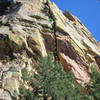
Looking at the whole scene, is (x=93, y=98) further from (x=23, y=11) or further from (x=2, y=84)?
(x=23, y=11)

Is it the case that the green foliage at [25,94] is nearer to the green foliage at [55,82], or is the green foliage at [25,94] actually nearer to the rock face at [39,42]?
the green foliage at [55,82]

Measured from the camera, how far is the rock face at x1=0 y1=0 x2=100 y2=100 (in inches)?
2031

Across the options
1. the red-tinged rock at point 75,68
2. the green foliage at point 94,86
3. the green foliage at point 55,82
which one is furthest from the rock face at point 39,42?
the green foliage at point 94,86

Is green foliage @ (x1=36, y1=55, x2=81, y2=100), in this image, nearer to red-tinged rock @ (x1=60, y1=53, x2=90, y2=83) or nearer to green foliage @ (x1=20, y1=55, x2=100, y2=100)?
green foliage @ (x1=20, y1=55, x2=100, y2=100)

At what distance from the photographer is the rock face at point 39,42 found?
2031 inches

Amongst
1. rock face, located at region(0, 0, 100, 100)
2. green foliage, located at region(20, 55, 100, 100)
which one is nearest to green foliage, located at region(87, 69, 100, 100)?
green foliage, located at region(20, 55, 100, 100)

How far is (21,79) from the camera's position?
1870 inches

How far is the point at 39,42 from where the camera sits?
5462 cm

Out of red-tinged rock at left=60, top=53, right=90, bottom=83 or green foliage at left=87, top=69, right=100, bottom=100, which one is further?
red-tinged rock at left=60, top=53, right=90, bottom=83

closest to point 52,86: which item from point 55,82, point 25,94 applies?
point 55,82

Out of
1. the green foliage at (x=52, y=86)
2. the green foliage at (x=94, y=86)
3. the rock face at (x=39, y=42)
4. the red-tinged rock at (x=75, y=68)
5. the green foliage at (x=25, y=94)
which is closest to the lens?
the green foliage at (x=25, y=94)

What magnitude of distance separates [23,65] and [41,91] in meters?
7.03

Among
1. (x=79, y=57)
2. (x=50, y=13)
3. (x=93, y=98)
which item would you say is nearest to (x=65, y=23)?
(x=50, y=13)

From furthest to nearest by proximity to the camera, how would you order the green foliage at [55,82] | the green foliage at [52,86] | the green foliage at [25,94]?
the green foliage at [55,82] → the green foliage at [52,86] → the green foliage at [25,94]
